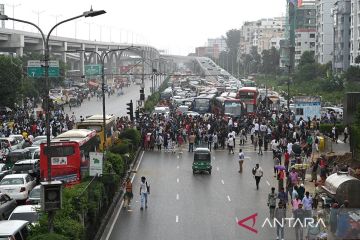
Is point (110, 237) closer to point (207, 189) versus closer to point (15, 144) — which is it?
point (207, 189)

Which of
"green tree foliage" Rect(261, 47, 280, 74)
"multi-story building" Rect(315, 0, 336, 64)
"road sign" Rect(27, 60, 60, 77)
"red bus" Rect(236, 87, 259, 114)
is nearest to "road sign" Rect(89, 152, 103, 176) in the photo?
"road sign" Rect(27, 60, 60, 77)

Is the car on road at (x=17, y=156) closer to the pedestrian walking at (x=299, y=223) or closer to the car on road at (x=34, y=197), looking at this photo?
the car on road at (x=34, y=197)

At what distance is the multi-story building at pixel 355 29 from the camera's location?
307 feet

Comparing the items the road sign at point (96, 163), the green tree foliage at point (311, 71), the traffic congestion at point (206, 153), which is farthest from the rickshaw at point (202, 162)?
the green tree foliage at point (311, 71)

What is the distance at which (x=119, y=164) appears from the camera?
28531 millimetres

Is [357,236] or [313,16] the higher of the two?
[313,16]

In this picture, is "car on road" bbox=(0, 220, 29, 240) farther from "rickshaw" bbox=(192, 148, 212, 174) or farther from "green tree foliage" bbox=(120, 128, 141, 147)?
"green tree foliage" bbox=(120, 128, 141, 147)

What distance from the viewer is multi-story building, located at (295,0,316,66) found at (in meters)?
145

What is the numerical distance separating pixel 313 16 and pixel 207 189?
129m

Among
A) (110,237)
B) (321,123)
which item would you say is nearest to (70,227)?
(110,237)

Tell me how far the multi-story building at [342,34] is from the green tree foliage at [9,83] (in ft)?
185

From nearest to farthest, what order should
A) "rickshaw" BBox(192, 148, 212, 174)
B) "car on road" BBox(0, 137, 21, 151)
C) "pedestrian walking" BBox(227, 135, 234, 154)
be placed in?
"rickshaw" BBox(192, 148, 212, 174) → "car on road" BBox(0, 137, 21, 151) → "pedestrian walking" BBox(227, 135, 234, 154)

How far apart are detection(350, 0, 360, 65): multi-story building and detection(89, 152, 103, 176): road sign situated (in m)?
75.8

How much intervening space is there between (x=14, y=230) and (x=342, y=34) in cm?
9480
